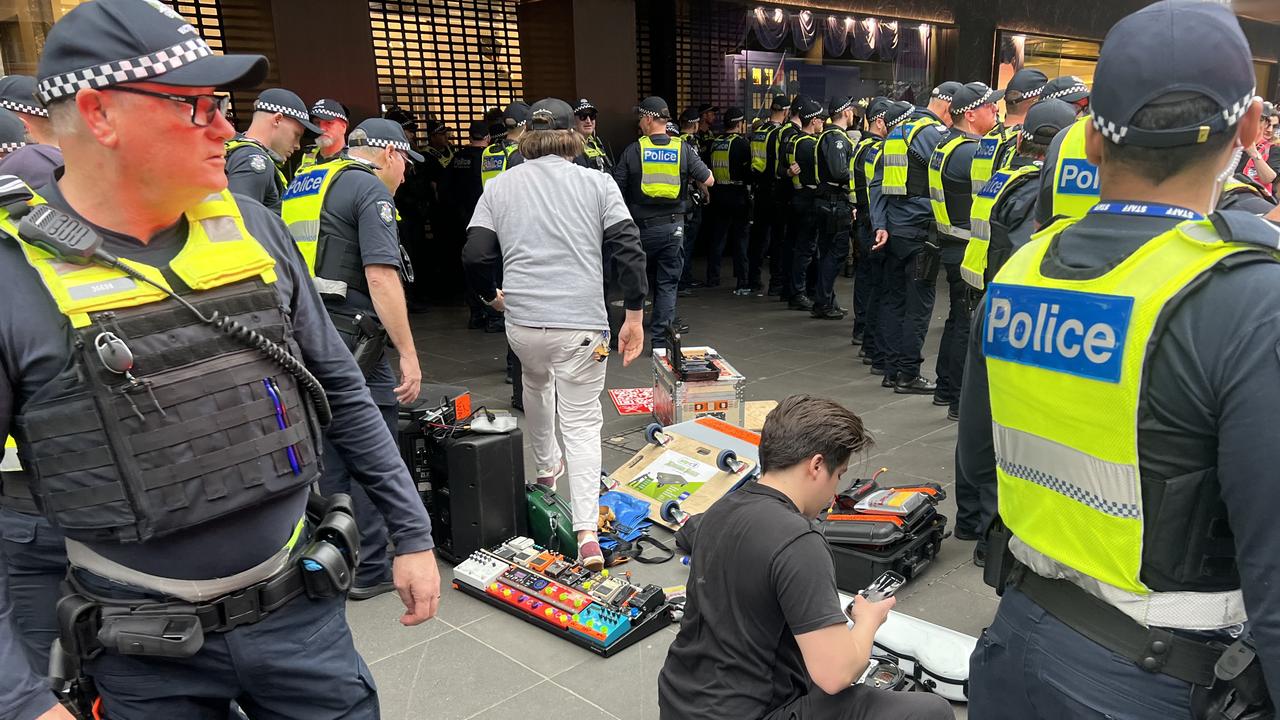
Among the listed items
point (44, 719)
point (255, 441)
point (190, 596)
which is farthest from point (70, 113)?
point (44, 719)

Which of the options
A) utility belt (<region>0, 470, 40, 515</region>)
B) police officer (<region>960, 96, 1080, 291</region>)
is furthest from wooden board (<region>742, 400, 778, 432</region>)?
utility belt (<region>0, 470, 40, 515</region>)

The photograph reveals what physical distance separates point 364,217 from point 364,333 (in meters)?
0.49

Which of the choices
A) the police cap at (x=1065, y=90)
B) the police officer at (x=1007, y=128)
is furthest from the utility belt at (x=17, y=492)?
the police cap at (x=1065, y=90)

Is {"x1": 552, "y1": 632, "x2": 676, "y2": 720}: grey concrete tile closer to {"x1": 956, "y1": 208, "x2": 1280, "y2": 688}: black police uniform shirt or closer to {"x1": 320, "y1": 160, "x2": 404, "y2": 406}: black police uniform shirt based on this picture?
{"x1": 320, "y1": 160, "x2": 404, "y2": 406}: black police uniform shirt

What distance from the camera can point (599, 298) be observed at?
383 centimetres

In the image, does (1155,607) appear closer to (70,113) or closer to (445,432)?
(70,113)

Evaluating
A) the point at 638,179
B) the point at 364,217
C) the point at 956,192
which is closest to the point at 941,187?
the point at 956,192

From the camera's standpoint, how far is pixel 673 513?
166 inches

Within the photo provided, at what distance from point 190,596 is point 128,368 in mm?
410

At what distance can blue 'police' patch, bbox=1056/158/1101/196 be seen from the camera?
3307 mm

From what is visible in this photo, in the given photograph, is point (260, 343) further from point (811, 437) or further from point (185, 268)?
point (811, 437)

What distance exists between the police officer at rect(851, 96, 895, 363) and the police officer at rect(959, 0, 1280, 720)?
5503 mm

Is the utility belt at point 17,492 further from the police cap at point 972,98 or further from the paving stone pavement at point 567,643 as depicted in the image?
the police cap at point 972,98

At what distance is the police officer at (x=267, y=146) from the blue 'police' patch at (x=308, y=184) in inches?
20.1
